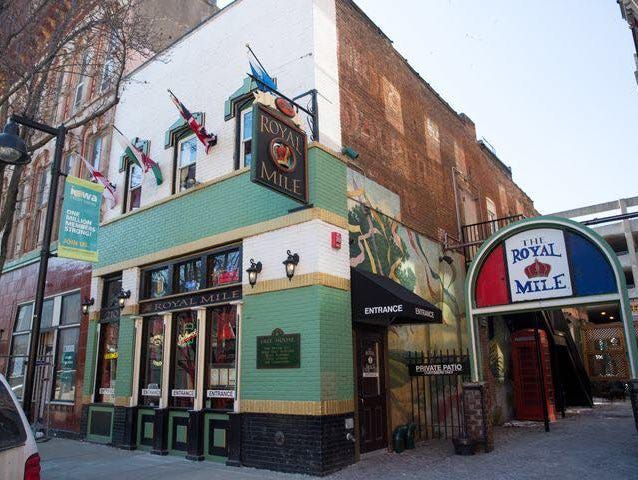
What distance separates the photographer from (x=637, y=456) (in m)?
8.93

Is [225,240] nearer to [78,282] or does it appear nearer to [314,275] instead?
[314,275]

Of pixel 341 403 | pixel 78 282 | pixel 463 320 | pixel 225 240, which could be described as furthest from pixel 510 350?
pixel 78 282

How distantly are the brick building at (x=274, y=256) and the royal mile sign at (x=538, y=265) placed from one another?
5.98 feet

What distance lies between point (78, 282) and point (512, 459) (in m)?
12.7

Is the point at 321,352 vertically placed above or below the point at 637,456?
above

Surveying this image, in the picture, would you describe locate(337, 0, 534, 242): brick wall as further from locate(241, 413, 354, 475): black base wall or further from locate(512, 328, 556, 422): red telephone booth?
locate(241, 413, 354, 475): black base wall

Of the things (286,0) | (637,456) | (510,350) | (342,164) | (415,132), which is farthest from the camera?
(510,350)

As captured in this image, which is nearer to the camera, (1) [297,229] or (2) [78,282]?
(1) [297,229]

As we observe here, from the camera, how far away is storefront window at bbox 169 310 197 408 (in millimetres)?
11305

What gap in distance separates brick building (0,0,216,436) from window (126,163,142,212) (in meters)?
1.65

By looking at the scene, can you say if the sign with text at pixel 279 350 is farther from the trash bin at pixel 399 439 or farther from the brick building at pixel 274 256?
the trash bin at pixel 399 439

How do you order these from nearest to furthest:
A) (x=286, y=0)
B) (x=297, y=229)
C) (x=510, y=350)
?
(x=297, y=229)
(x=286, y=0)
(x=510, y=350)

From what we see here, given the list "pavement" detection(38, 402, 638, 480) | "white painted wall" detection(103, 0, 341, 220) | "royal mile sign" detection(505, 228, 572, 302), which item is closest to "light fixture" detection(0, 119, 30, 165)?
"white painted wall" detection(103, 0, 341, 220)

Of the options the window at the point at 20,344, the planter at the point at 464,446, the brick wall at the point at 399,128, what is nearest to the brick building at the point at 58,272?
the window at the point at 20,344
